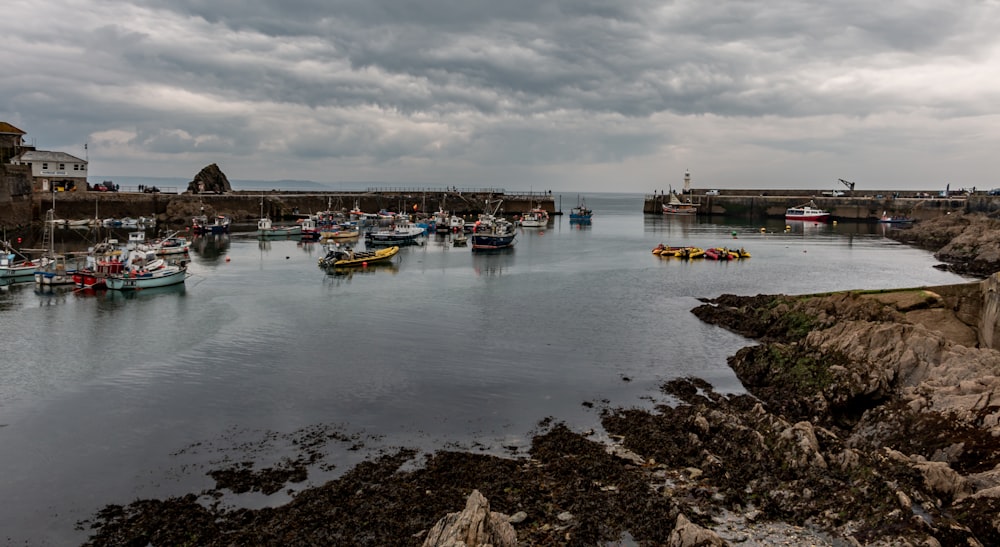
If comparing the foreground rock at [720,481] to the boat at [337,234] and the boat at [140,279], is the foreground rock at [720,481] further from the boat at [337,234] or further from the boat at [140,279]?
the boat at [337,234]

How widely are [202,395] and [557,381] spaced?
13541 millimetres

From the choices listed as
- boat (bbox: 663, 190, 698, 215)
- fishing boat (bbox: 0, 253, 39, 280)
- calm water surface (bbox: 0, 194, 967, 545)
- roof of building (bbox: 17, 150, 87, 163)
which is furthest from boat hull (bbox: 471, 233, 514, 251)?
boat (bbox: 663, 190, 698, 215)

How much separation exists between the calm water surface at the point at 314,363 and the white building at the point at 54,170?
41.2 m

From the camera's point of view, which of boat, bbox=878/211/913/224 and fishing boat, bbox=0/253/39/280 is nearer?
fishing boat, bbox=0/253/39/280

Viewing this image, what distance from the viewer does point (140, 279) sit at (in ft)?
155

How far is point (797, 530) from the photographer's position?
14.6m

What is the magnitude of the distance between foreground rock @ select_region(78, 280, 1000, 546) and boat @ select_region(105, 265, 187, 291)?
34205 mm

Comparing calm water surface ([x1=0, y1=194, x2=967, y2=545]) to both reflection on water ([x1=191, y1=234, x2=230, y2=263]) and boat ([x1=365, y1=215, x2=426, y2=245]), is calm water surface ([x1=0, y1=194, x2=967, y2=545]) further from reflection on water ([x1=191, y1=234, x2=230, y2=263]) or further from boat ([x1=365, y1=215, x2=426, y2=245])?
boat ([x1=365, y1=215, x2=426, y2=245])

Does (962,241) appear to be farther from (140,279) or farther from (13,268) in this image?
(13,268)

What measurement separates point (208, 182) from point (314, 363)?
99.1 m

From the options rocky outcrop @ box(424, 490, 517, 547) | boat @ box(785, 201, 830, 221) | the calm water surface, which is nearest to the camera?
rocky outcrop @ box(424, 490, 517, 547)

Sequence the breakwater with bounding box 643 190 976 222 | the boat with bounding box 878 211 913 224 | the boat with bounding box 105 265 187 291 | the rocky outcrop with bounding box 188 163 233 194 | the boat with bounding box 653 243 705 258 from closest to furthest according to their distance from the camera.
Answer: the boat with bounding box 105 265 187 291 → the boat with bounding box 653 243 705 258 → the rocky outcrop with bounding box 188 163 233 194 → the breakwater with bounding box 643 190 976 222 → the boat with bounding box 878 211 913 224

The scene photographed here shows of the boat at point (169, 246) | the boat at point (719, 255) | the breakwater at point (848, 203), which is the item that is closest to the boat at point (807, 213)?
the breakwater at point (848, 203)

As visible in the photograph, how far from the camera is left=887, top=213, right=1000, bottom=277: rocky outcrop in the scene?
6075 centimetres
